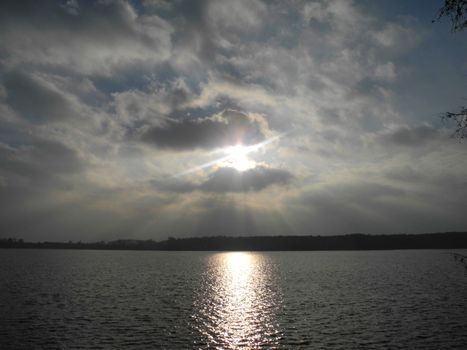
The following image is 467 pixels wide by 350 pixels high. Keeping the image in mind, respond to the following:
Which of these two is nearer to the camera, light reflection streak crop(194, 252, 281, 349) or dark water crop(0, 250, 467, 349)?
dark water crop(0, 250, 467, 349)

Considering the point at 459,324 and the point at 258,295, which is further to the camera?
the point at 258,295

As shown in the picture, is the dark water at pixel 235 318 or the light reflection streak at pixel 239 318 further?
the light reflection streak at pixel 239 318

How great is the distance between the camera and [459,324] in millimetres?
39812

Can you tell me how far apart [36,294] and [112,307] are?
2261 cm

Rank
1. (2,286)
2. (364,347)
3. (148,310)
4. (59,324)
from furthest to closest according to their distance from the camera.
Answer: (2,286) → (148,310) → (59,324) → (364,347)

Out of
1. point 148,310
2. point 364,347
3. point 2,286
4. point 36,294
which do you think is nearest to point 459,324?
point 364,347

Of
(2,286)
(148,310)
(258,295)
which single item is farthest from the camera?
(2,286)

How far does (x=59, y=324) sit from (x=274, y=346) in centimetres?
2547

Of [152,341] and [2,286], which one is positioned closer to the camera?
[152,341]

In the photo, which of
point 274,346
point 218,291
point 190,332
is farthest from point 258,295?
point 274,346

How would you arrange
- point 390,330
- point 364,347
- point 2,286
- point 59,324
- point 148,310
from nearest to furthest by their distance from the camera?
point 364,347
point 390,330
point 59,324
point 148,310
point 2,286

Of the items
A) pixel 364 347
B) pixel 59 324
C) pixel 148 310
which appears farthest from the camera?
pixel 148 310

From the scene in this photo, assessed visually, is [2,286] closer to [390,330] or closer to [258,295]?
[258,295]

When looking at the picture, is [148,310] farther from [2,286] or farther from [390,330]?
[2,286]
